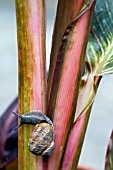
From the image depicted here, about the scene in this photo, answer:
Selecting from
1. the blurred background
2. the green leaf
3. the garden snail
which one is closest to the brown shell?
the garden snail

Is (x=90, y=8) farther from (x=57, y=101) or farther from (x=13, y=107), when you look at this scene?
(x=13, y=107)

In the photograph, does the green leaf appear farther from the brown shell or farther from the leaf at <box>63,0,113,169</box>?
the brown shell

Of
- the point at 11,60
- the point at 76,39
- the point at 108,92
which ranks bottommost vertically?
the point at 108,92

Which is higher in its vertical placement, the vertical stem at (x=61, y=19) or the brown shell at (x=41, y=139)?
the vertical stem at (x=61, y=19)

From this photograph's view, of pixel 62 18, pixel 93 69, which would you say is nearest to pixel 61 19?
pixel 62 18

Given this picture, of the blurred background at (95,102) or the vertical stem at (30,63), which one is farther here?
the blurred background at (95,102)

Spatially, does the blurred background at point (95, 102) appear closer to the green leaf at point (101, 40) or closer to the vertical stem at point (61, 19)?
the green leaf at point (101, 40)

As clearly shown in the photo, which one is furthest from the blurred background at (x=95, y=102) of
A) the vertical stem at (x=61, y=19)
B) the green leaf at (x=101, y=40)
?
the vertical stem at (x=61, y=19)

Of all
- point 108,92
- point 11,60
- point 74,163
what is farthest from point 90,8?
point 11,60
